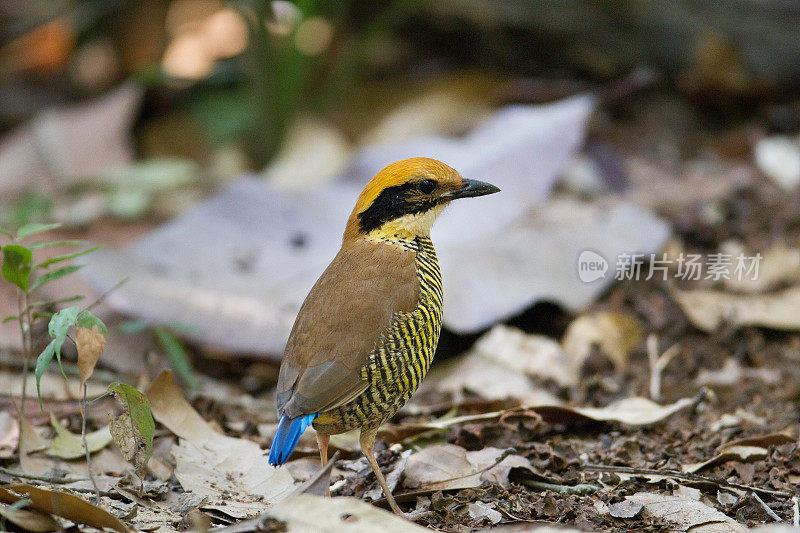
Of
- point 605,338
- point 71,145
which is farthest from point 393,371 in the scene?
point 71,145

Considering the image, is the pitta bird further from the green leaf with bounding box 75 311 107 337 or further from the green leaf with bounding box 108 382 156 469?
the green leaf with bounding box 75 311 107 337

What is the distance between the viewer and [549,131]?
6594 millimetres

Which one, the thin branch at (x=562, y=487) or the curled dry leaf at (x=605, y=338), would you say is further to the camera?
the curled dry leaf at (x=605, y=338)

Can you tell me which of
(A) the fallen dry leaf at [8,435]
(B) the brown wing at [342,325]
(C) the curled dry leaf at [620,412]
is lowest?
(A) the fallen dry leaf at [8,435]

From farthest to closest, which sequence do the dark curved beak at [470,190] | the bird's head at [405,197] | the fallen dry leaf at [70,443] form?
the dark curved beak at [470,190] < the bird's head at [405,197] < the fallen dry leaf at [70,443]

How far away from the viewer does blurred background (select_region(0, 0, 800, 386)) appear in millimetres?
5703

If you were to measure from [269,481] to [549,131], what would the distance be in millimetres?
3721

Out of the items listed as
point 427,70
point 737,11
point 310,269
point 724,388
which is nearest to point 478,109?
point 427,70

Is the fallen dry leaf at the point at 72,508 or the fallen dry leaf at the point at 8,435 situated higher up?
the fallen dry leaf at the point at 72,508

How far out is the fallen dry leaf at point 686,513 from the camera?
10.9ft

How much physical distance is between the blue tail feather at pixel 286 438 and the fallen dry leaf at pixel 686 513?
1.28 meters

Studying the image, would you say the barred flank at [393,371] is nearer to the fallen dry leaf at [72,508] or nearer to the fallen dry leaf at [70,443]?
the fallen dry leaf at [72,508]

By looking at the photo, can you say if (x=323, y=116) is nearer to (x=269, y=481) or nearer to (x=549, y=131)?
(x=549, y=131)

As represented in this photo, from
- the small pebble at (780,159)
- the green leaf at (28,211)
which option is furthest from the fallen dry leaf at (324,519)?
the small pebble at (780,159)
